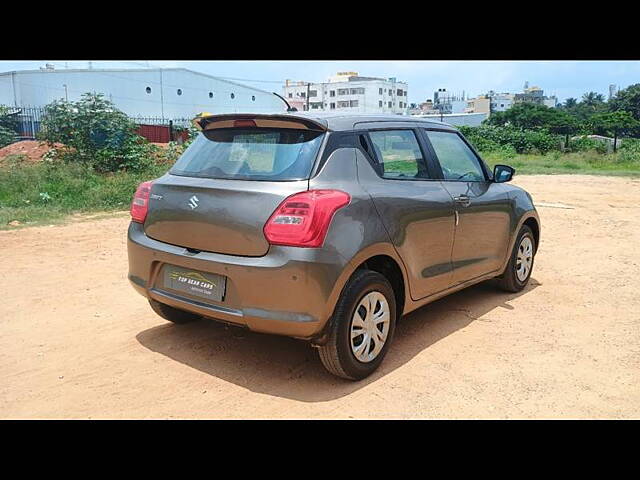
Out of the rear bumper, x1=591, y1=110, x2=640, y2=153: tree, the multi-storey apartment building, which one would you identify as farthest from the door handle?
the multi-storey apartment building

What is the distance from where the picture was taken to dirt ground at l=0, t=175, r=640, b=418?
3.35 meters

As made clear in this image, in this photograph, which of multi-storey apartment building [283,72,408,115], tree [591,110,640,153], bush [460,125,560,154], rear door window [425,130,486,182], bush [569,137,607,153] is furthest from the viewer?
multi-storey apartment building [283,72,408,115]

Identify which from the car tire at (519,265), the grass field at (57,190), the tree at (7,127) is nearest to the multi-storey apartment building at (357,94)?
the tree at (7,127)

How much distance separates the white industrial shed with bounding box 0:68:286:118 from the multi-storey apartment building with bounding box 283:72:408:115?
38.4 metres

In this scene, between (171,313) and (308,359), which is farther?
(171,313)

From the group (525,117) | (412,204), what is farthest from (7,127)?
(525,117)

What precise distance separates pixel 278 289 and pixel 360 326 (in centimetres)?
68

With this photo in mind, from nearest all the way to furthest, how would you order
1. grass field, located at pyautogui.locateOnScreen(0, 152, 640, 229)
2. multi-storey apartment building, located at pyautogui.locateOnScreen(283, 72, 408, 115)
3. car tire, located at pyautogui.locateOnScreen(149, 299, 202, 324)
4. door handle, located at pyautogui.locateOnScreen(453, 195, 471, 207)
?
car tire, located at pyautogui.locateOnScreen(149, 299, 202, 324) < door handle, located at pyautogui.locateOnScreen(453, 195, 471, 207) < grass field, located at pyautogui.locateOnScreen(0, 152, 640, 229) < multi-storey apartment building, located at pyautogui.locateOnScreen(283, 72, 408, 115)

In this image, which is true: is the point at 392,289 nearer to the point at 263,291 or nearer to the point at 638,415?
the point at 263,291

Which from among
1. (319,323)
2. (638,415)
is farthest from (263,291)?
(638,415)

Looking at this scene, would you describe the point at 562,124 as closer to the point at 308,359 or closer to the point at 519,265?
the point at 519,265

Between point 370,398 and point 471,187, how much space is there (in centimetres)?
226

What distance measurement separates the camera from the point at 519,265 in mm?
5762

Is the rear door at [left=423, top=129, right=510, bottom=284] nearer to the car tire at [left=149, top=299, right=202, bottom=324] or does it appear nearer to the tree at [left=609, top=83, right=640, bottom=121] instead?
the car tire at [left=149, top=299, right=202, bottom=324]
